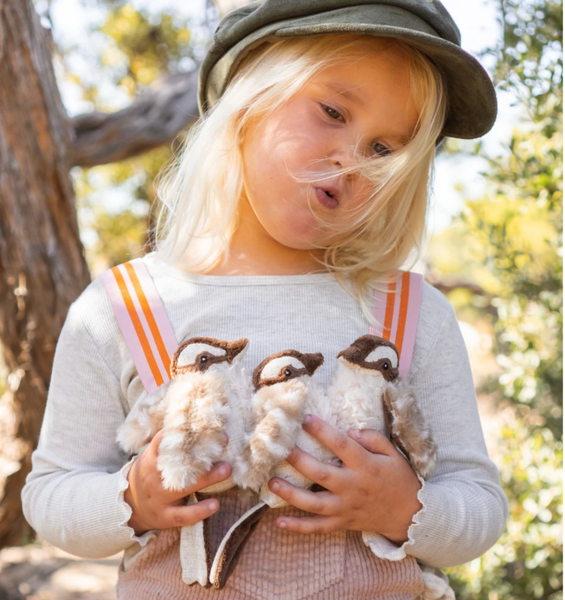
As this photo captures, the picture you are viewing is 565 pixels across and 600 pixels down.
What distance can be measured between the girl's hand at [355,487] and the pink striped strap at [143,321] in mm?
383

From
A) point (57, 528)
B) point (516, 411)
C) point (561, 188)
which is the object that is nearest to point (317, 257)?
point (57, 528)

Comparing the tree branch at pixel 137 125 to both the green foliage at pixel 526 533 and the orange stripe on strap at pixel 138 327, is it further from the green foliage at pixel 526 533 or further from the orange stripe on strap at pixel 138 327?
the green foliage at pixel 526 533

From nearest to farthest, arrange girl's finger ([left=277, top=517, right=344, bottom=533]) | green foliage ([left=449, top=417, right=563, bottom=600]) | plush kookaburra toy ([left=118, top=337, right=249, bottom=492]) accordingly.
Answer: plush kookaburra toy ([left=118, top=337, right=249, bottom=492]), girl's finger ([left=277, top=517, right=344, bottom=533]), green foliage ([left=449, top=417, right=563, bottom=600])

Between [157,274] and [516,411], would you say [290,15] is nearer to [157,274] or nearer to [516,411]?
[157,274]

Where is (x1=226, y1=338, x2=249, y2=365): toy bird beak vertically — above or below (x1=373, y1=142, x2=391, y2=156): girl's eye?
below

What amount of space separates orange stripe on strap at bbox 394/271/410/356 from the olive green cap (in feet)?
1.44

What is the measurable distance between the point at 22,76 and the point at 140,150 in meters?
1.87

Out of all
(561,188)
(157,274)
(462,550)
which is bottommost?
(462,550)

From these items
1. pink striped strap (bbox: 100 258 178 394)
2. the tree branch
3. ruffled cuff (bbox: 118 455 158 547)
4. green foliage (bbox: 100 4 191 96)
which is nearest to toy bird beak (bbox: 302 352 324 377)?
pink striped strap (bbox: 100 258 178 394)

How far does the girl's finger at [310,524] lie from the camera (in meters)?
1.29

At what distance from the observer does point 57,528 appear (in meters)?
1.48

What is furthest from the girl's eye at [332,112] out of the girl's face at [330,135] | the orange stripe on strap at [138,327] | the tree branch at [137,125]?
the tree branch at [137,125]

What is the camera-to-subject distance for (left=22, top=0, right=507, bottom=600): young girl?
1.34m

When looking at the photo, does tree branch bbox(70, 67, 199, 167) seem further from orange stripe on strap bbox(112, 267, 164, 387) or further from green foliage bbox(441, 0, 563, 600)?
orange stripe on strap bbox(112, 267, 164, 387)
